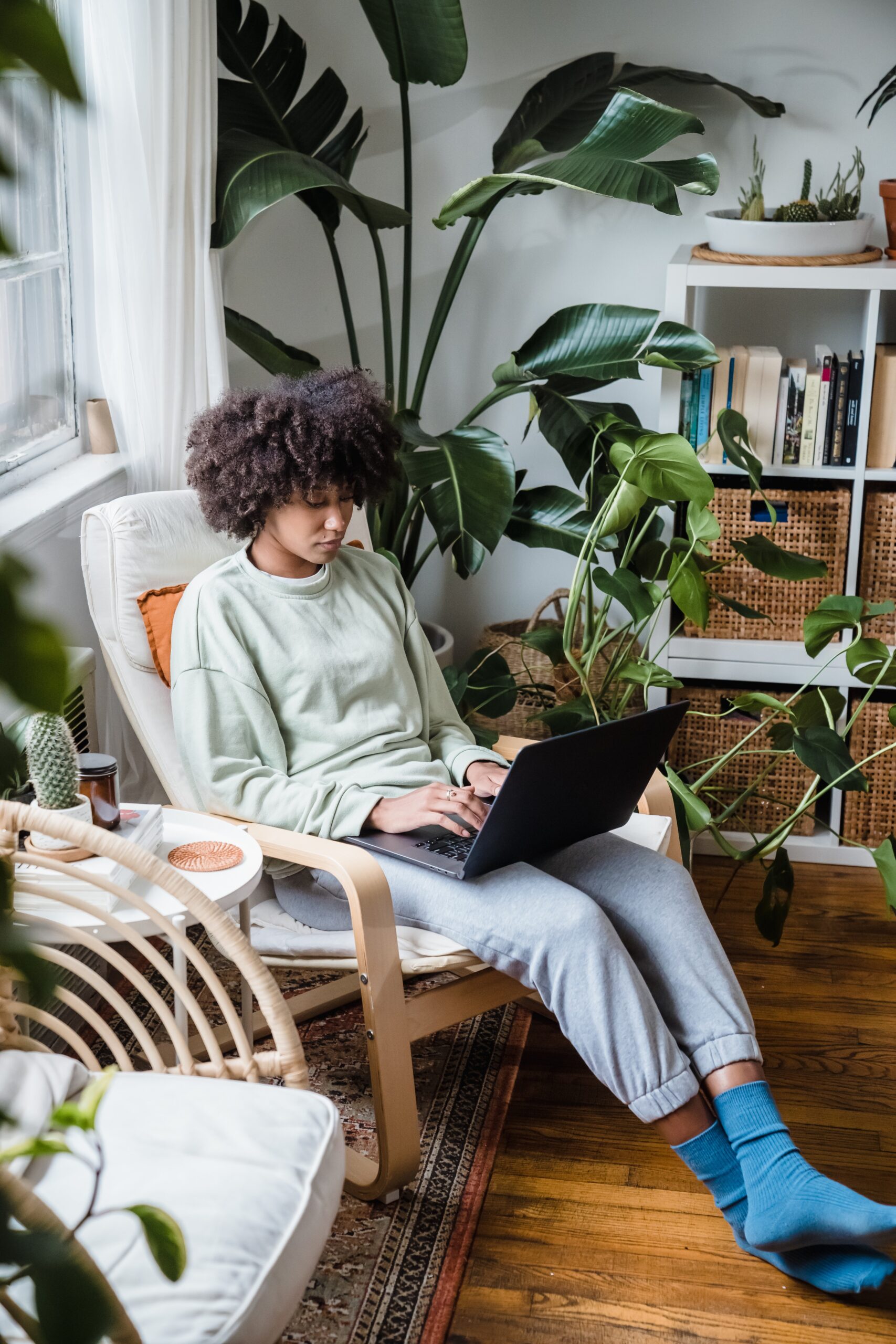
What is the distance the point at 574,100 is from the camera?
2.98 metres

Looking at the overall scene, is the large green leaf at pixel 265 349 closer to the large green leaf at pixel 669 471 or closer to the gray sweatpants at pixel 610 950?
the large green leaf at pixel 669 471

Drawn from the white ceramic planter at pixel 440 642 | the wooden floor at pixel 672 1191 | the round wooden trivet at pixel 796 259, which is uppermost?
the round wooden trivet at pixel 796 259

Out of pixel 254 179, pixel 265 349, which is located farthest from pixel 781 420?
pixel 254 179

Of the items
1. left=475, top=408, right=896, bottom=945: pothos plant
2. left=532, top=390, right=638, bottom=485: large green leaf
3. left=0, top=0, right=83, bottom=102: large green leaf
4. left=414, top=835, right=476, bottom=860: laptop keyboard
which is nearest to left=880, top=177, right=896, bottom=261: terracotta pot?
left=475, top=408, right=896, bottom=945: pothos plant

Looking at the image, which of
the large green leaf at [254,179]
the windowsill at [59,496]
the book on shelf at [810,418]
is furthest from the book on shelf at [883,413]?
the windowsill at [59,496]

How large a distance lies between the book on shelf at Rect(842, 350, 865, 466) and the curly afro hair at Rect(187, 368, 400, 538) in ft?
4.09

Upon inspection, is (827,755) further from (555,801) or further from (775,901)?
(555,801)

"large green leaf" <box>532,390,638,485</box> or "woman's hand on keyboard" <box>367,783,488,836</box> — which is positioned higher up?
"large green leaf" <box>532,390,638,485</box>

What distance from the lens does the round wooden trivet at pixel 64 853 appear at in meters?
1.52

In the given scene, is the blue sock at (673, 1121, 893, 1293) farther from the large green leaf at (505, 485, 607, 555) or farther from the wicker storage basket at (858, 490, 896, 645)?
the wicker storage basket at (858, 490, 896, 645)

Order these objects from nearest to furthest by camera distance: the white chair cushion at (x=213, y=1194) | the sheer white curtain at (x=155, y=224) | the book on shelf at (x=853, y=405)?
the white chair cushion at (x=213, y=1194)
the sheer white curtain at (x=155, y=224)
the book on shelf at (x=853, y=405)

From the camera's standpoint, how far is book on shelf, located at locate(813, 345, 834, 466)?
281cm

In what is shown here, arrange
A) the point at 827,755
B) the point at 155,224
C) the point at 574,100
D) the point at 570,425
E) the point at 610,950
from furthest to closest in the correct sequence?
the point at 574,100 → the point at 570,425 → the point at 827,755 → the point at 155,224 → the point at 610,950

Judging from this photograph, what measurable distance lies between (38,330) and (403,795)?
1253 millimetres
